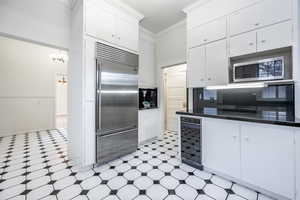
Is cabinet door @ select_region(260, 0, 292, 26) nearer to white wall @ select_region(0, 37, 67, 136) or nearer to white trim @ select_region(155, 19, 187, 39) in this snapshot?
white trim @ select_region(155, 19, 187, 39)

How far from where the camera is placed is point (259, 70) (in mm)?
2004

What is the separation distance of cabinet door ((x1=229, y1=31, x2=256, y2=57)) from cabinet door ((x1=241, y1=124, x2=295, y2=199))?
119cm

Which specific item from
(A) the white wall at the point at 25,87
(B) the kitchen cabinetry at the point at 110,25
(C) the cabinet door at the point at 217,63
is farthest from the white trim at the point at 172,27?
(A) the white wall at the point at 25,87

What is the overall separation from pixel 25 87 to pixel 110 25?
423 centimetres

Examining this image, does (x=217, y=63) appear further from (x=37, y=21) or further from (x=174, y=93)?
(x=37, y=21)

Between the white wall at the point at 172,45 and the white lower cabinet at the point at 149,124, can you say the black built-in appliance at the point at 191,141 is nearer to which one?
the white lower cabinet at the point at 149,124

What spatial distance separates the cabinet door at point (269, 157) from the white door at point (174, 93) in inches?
107

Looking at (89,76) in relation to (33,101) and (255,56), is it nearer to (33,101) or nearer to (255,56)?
(255,56)

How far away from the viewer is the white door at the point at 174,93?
448cm

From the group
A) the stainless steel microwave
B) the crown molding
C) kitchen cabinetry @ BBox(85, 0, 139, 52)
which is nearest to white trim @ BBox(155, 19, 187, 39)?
the crown molding

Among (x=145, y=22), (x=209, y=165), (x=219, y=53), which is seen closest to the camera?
(x=209, y=165)

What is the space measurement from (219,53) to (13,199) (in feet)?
12.0

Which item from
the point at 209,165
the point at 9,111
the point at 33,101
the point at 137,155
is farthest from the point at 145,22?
the point at 9,111

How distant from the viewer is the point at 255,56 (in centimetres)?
214
